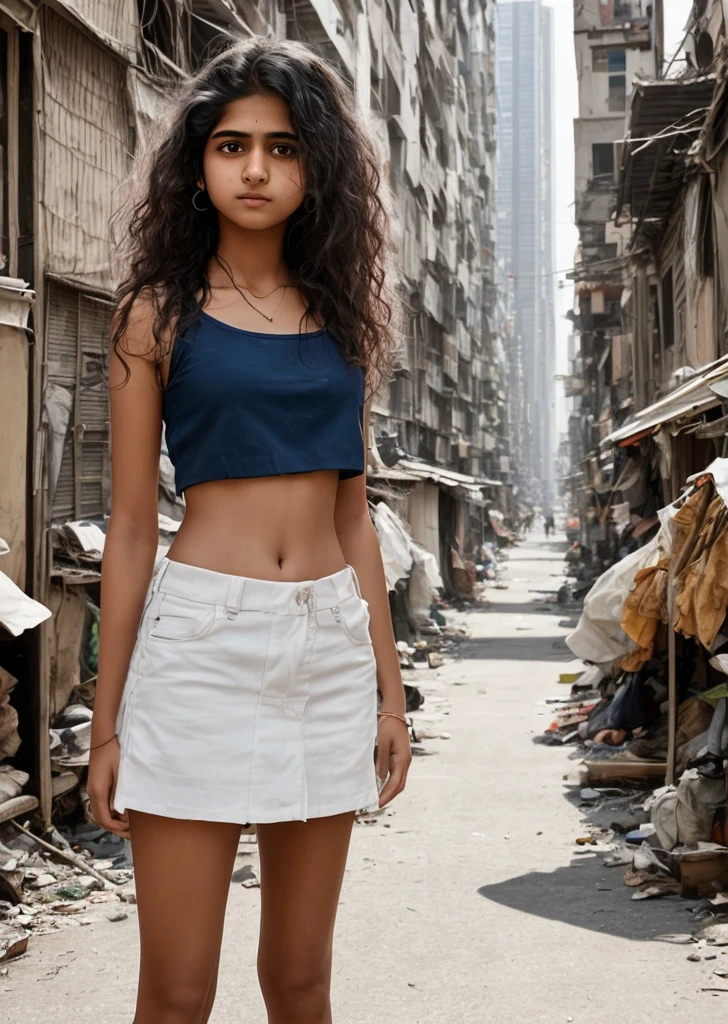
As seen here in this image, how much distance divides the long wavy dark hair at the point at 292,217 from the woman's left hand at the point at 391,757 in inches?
29.5

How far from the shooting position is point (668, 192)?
16.4 meters

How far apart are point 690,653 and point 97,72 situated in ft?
20.5

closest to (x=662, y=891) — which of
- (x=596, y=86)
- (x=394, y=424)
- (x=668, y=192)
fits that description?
(x=668, y=192)

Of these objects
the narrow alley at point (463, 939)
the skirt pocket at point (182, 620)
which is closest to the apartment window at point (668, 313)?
the narrow alley at point (463, 939)

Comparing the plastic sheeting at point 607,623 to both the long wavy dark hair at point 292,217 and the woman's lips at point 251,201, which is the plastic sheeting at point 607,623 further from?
the woman's lips at point 251,201

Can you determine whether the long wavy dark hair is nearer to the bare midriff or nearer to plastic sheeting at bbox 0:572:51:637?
the bare midriff

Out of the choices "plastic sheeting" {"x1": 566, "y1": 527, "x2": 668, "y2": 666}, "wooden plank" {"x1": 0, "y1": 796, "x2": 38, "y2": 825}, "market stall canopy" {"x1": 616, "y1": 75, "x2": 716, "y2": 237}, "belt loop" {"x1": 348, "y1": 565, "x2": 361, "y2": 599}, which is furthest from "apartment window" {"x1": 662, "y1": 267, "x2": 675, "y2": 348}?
"belt loop" {"x1": 348, "y1": 565, "x2": 361, "y2": 599}

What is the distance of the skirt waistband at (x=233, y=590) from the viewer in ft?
6.80

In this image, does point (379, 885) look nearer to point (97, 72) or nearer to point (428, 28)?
point (97, 72)

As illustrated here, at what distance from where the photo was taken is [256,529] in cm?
215

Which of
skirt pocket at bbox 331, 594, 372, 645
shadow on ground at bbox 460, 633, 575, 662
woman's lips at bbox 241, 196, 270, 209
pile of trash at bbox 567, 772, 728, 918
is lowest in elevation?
pile of trash at bbox 567, 772, 728, 918

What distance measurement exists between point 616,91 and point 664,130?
2563cm

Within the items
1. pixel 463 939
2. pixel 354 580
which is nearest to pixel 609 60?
pixel 463 939

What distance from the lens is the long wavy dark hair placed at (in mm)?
2238
